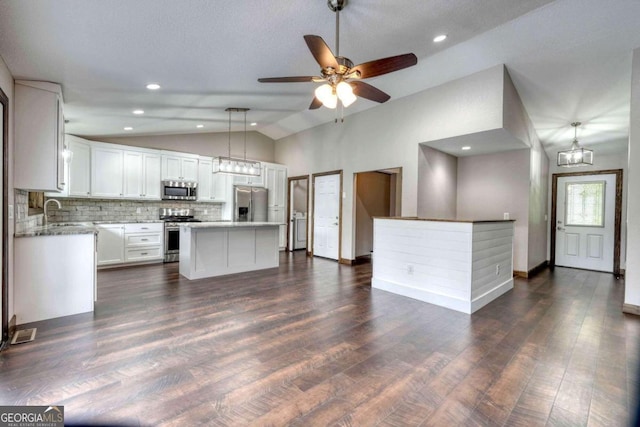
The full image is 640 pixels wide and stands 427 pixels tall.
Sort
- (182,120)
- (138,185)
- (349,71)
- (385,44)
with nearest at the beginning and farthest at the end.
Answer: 1. (349,71)
2. (385,44)
3. (182,120)
4. (138,185)

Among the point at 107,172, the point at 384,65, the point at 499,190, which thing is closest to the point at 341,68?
the point at 384,65

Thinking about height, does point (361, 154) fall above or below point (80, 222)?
above

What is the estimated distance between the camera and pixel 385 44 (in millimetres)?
3150

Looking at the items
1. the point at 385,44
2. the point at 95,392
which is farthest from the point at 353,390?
the point at 385,44

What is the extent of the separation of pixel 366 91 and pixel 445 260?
7.03 feet

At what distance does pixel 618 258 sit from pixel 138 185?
9.27 m

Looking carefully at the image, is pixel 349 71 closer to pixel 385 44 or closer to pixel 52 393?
pixel 385 44

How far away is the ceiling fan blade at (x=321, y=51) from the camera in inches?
80.7

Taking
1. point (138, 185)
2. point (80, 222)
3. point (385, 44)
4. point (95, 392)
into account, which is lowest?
point (95, 392)

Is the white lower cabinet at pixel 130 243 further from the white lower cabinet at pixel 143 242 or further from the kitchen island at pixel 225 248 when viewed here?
the kitchen island at pixel 225 248

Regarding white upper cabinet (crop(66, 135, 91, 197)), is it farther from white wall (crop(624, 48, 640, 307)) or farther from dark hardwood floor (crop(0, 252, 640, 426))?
white wall (crop(624, 48, 640, 307))

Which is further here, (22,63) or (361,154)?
(361,154)

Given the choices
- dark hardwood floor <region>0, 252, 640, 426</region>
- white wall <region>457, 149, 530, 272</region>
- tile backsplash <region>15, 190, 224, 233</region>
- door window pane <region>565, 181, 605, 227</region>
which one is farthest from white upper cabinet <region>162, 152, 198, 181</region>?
door window pane <region>565, 181, 605, 227</region>

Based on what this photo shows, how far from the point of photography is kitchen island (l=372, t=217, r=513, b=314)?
336cm
